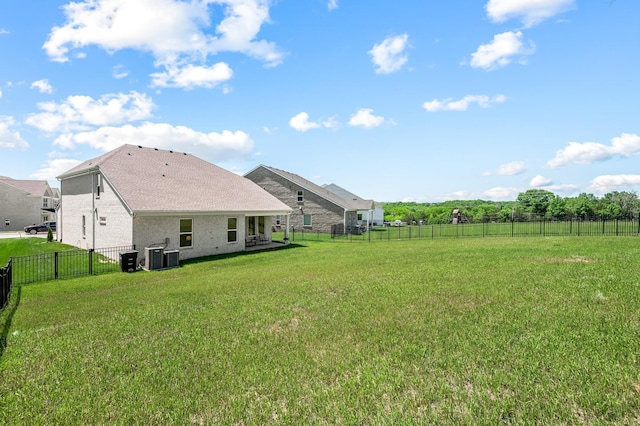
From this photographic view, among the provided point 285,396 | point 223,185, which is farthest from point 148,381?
point 223,185

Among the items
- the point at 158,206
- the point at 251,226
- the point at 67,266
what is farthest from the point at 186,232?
the point at 251,226

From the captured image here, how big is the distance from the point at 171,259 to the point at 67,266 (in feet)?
13.6

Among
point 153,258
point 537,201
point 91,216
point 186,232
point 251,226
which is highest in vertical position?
point 537,201

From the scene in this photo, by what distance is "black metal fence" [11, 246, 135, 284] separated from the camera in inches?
525

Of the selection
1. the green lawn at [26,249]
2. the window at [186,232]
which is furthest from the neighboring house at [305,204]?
the green lawn at [26,249]

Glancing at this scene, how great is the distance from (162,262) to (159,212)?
2480 millimetres

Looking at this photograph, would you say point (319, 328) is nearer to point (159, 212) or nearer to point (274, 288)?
point (274, 288)

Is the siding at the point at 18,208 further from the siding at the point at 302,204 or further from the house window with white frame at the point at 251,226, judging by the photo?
the house window with white frame at the point at 251,226

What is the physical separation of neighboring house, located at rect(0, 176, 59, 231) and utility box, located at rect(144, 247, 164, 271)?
38.7 m

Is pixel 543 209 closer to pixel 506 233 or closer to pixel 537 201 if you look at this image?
pixel 537 201

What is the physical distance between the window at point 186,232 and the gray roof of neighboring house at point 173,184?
91 cm

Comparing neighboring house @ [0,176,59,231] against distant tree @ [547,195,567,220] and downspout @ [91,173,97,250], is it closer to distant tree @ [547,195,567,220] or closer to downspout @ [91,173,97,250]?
downspout @ [91,173,97,250]

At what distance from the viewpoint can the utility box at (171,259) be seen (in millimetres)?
15812

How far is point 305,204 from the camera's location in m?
36.4
